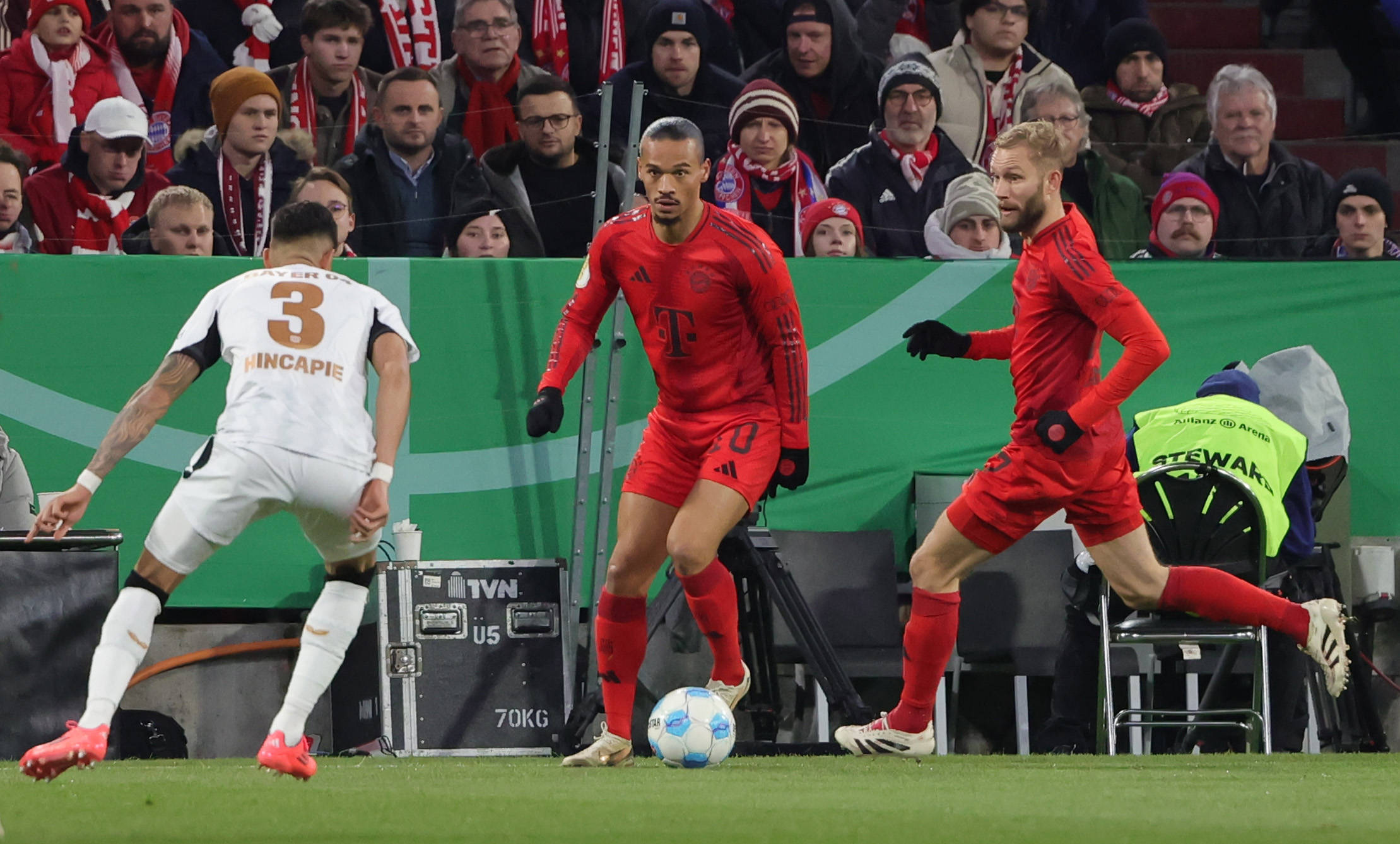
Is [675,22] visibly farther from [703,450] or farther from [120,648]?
[120,648]

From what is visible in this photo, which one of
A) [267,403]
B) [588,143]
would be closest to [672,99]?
[588,143]

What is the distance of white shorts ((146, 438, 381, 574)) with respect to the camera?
591 centimetres

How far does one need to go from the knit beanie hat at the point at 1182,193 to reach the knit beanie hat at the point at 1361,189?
65 centimetres

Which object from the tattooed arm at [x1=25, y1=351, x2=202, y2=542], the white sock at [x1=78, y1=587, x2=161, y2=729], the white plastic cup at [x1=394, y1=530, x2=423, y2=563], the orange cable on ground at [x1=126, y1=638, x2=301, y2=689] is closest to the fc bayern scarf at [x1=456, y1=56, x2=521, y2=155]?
the white plastic cup at [x1=394, y1=530, x2=423, y2=563]

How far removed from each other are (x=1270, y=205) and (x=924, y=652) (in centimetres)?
405

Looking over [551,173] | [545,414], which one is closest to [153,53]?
Answer: [551,173]

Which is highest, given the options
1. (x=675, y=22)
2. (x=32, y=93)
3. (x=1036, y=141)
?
(x=675, y=22)

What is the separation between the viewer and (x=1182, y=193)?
984 cm

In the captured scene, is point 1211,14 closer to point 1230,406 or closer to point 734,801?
point 1230,406

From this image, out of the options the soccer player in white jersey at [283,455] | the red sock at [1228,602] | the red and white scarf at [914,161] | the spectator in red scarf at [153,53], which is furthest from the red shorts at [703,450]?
the spectator in red scarf at [153,53]

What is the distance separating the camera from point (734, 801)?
5426mm

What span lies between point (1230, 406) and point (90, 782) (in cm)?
502

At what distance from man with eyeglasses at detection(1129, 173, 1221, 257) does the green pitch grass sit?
3329mm

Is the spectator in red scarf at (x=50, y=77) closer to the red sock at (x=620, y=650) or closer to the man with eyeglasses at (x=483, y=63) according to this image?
the man with eyeglasses at (x=483, y=63)
